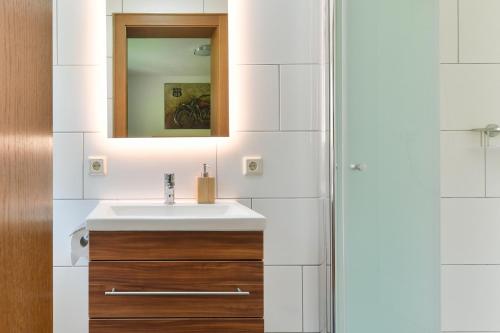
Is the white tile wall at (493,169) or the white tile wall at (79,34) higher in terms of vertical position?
the white tile wall at (79,34)

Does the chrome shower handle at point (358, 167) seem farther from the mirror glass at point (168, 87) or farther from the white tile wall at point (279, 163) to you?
the mirror glass at point (168, 87)

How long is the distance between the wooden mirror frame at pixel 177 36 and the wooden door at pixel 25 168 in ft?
4.40

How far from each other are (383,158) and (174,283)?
0.78 meters

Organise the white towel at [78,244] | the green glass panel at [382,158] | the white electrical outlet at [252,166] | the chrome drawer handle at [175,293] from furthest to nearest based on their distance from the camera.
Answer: the white electrical outlet at [252,166] < the white towel at [78,244] < the green glass panel at [382,158] < the chrome drawer handle at [175,293]

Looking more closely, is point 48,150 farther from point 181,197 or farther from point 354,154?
point 181,197

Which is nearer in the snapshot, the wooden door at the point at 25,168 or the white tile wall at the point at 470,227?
the wooden door at the point at 25,168

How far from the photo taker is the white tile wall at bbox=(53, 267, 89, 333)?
188 centimetres

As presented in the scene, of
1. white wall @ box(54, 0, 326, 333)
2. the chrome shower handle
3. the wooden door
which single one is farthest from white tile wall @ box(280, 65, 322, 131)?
the wooden door

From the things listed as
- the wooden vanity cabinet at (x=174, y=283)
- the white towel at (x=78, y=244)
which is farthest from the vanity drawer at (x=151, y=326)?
the white towel at (x=78, y=244)

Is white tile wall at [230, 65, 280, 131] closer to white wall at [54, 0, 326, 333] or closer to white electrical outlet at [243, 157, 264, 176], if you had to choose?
white wall at [54, 0, 326, 333]

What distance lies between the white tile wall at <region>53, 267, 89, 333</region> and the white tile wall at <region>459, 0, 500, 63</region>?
1.90 metres

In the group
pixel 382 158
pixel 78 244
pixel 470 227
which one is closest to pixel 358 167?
pixel 382 158

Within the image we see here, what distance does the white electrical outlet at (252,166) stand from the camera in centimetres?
190

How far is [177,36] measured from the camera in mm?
1910
